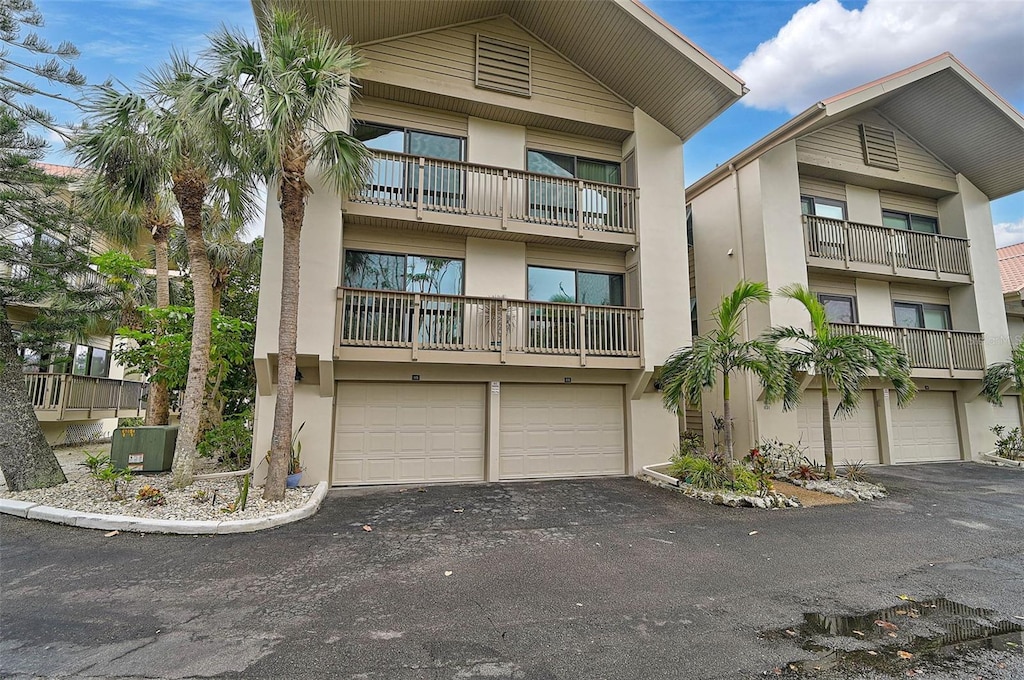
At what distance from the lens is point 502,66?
10.7 m

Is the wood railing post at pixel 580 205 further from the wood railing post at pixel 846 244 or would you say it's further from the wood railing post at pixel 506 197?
the wood railing post at pixel 846 244

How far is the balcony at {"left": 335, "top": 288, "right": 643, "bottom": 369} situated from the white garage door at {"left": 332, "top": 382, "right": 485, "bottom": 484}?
1.16 m

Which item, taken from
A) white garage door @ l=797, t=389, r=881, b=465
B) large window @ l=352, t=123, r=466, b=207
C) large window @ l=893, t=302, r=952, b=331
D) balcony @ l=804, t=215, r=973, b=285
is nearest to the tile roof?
balcony @ l=804, t=215, r=973, b=285

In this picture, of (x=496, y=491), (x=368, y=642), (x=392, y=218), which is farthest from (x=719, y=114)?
(x=368, y=642)

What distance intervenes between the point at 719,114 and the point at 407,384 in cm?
932

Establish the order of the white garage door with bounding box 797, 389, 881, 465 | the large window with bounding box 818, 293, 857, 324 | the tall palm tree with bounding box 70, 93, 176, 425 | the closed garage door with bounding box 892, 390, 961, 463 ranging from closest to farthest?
the tall palm tree with bounding box 70, 93, 176, 425 → the white garage door with bounding box 797, 389, 881, 465 → the large window with bounding box 818, 293, 857, 324 → the closed garage door with bounding box 892, 390, 961, 463

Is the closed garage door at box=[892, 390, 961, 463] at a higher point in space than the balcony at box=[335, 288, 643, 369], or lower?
lower

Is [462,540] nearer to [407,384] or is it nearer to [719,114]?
[407,384]

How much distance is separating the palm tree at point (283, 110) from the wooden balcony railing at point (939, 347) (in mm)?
13629

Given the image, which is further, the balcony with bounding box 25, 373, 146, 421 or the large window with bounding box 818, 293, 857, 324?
the large window with bounding box 818, 293, 857, 324

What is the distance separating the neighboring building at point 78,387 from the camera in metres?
12.5

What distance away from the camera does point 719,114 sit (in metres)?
10.5

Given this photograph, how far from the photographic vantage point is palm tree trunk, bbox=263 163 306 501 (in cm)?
712

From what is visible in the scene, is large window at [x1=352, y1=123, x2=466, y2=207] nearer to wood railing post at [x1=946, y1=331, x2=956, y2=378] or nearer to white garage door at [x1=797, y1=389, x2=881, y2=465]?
white garage door at [x1=797, y1=389, x2=881, y2=465]
